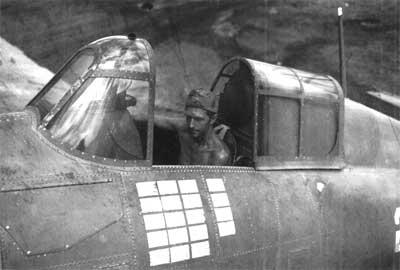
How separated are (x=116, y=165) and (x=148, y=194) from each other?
1.16 ft

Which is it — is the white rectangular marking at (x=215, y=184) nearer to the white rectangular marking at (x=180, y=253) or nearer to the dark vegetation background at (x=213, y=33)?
the white rectangular marking at (x=180, y=253)

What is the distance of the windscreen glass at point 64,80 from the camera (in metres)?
3.76

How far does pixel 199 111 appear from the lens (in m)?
4.81

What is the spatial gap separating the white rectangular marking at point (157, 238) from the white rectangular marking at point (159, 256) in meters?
0.05

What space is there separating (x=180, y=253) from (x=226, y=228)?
539 mm

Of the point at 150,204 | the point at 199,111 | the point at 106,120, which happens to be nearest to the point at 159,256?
the point at 150,204

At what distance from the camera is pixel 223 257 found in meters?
3.88

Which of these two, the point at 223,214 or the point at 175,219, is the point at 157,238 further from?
the point at 223,214

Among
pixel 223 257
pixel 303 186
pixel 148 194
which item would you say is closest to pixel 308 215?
pixel 303 186

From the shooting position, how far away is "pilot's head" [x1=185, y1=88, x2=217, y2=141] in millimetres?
4809

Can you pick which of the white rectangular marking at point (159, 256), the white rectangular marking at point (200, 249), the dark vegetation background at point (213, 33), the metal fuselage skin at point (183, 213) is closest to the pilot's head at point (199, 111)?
the metal fuselage skin at point (183, 213)

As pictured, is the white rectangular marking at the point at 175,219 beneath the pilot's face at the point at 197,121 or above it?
beneath

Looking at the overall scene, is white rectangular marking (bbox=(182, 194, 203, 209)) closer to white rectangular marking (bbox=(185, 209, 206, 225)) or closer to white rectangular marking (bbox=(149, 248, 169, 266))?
white rectangular marking (bbox=(185, 209, 206, 225))

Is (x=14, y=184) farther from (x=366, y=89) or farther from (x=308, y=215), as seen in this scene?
(x=366, y=89)
